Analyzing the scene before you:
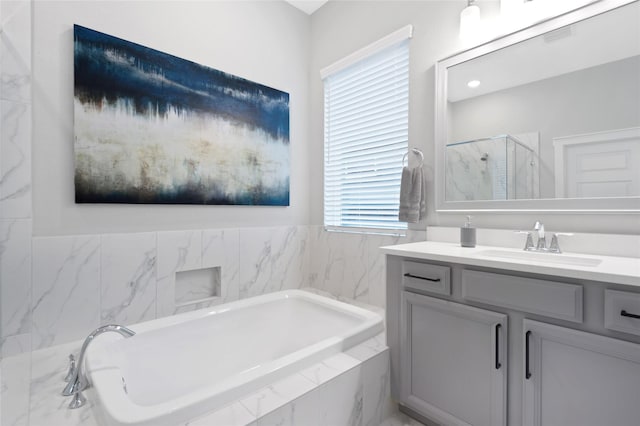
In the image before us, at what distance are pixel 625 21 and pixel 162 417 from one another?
2.35m

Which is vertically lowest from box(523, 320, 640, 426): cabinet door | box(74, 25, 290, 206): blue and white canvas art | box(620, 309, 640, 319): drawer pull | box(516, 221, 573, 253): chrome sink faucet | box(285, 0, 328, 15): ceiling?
box(523, 320, 640, 426): cabinet door

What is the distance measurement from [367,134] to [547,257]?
4.83 ft

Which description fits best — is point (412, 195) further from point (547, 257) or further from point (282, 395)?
point (282, 395)

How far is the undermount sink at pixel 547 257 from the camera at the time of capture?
120 cm

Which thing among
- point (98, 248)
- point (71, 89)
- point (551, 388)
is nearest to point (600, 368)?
point (551, 388)

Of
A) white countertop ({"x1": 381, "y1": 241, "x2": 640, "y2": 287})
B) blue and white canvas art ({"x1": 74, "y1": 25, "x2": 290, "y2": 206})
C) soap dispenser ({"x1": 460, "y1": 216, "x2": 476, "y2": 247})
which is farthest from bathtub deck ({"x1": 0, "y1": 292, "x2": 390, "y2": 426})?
blue and white canvas art ({"x1": 74, "y1": 25, "x2": 290, "y2": 206})

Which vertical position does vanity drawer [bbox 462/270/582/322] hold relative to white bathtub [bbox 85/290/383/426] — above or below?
above

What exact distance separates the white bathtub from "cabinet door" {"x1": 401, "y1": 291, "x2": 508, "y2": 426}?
318mm

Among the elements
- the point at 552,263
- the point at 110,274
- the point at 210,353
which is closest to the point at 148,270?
the point at 110,274

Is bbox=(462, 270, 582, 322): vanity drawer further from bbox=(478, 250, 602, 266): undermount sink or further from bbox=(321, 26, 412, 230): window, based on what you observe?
bbox=(321, 26, 412, 230): window

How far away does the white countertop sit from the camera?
3.03 ft

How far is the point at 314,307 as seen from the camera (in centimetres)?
220

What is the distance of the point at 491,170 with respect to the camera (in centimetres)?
166

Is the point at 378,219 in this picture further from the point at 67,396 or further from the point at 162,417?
the point at 67,396
